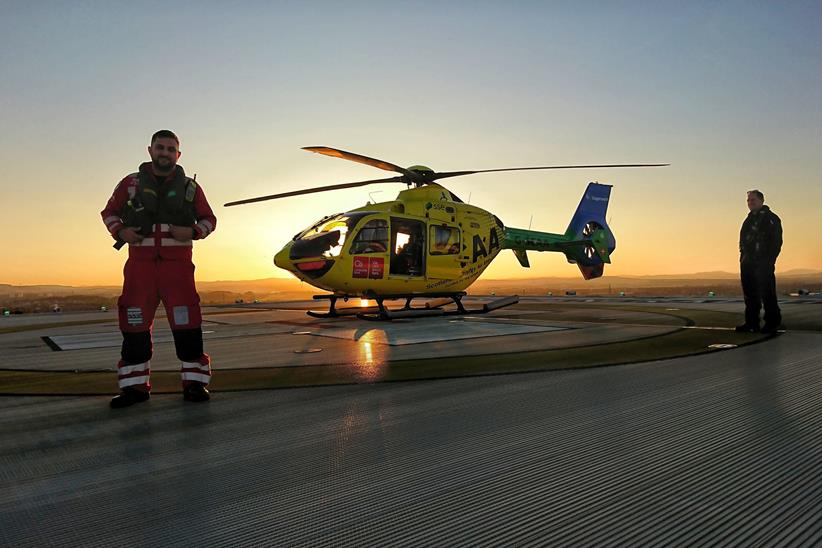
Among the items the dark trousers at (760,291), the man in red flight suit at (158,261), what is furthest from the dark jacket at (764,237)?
the man in red flight suit at (158,261)

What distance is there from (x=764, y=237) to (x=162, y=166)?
8.18m

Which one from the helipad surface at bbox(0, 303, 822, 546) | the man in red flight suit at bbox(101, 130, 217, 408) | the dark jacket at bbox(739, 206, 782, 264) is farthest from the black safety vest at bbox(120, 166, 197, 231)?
the dark jacket at bbox(739, 206, 782, 264)

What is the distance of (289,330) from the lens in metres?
9.69

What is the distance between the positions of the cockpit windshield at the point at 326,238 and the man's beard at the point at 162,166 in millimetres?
7186

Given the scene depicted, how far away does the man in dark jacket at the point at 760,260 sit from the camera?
7.67 meters

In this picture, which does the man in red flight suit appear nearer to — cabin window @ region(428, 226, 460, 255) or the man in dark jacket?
the man in dark jacket

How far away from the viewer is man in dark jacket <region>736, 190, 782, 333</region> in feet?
25.2

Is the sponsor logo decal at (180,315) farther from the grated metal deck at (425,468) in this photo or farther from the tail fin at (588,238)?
the tail fin at (588,238)

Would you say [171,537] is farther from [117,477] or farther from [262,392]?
[262,392]

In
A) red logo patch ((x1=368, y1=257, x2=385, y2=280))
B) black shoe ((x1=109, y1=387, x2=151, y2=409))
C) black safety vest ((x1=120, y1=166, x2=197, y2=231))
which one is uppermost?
black safety vest ((x1=120, y1=166, x2=197, y2=231))

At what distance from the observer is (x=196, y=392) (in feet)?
12.6

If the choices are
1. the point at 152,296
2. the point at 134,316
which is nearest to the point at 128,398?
the point at 134,316

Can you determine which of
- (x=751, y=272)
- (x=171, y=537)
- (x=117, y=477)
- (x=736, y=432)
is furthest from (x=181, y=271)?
(x=751, y=272)

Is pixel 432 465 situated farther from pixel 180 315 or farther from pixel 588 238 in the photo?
pixel 588 238
